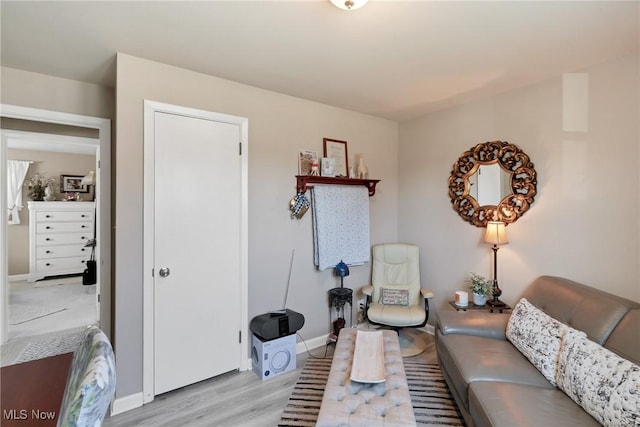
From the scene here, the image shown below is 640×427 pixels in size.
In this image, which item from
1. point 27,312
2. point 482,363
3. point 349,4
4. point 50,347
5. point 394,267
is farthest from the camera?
point 27,312

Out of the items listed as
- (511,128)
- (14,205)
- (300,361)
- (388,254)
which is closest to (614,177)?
(511,128)

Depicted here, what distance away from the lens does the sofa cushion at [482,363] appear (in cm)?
171

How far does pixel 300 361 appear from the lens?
2832 millimetres

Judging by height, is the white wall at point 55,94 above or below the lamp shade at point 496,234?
above

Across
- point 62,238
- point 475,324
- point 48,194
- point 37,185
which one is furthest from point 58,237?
point 475,324

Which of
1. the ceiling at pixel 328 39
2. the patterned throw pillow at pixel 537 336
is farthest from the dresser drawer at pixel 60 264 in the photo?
the patterned throw pillow at pixel 537 336

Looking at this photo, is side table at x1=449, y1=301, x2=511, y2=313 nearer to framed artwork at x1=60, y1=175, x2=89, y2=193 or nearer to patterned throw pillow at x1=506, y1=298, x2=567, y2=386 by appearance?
patterned throw pillow at x1=506, y1=298, x2=567, y2=386

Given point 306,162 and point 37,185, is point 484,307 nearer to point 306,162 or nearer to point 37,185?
point 306,162

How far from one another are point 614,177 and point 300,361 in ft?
9.86

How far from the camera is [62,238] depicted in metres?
5.96

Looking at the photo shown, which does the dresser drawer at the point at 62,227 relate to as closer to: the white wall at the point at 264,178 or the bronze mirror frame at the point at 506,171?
the white wall at the point at 264,178

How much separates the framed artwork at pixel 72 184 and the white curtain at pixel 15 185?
570 mm

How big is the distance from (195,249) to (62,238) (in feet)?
18.2

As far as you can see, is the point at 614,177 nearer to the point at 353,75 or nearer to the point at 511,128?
the point at 511,128
